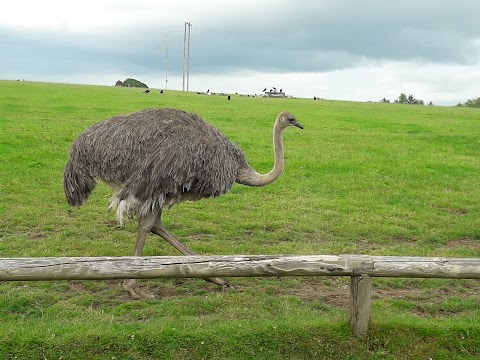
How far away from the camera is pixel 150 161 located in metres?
6.12

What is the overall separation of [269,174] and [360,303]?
2609 mm

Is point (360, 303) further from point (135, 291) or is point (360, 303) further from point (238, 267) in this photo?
point (135, 291)

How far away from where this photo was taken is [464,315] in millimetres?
5746

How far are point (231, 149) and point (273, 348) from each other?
2.56 meters

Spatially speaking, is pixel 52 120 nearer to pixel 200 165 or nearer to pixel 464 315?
pixel 200 165

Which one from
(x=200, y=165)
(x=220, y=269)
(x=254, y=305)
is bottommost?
(x=254, y=305)

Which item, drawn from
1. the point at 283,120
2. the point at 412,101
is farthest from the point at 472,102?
the point at 283,120

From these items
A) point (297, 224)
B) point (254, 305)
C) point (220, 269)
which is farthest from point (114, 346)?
point (297, 224)

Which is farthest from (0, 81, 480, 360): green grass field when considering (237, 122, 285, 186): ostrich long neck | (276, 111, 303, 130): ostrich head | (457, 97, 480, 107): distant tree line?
(457, 97, 480, 107): distant tree line

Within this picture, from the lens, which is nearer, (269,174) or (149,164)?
(149,164)

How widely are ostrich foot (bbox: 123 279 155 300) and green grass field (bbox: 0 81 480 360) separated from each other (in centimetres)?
14

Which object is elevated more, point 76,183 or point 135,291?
point 76,183

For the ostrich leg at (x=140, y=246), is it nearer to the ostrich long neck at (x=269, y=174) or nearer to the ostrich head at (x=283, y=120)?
the ostrich long neck at (x=269, y=174)

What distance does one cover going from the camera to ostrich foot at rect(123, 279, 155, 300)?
6062mm
